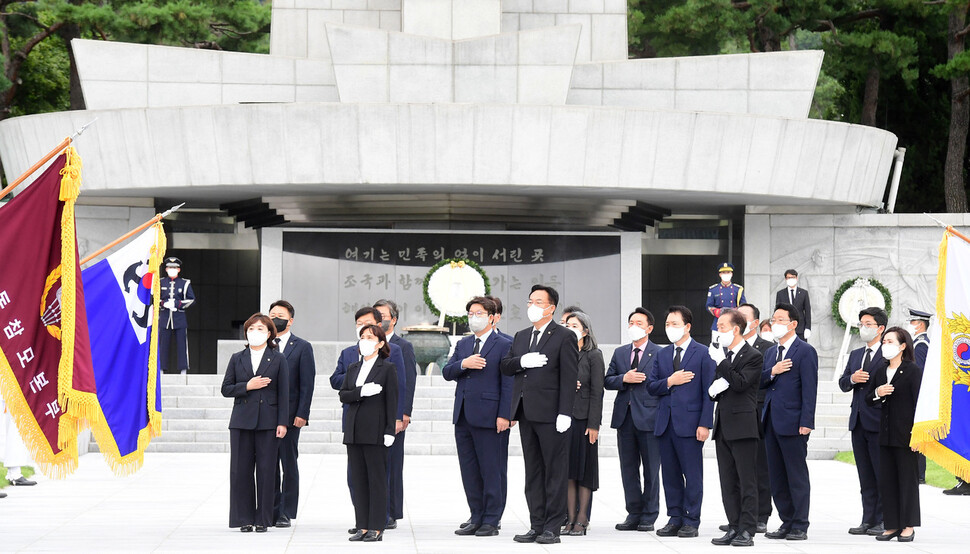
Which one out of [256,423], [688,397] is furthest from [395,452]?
[688,397]

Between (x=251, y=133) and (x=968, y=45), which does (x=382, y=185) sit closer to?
(x=251, y=133)

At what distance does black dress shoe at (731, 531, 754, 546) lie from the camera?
8547 mm

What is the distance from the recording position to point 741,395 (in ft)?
29.2

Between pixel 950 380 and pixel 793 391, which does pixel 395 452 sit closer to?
pixel 793 391

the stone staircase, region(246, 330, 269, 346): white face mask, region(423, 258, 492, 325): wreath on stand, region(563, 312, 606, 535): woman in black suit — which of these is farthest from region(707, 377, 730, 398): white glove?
region(423, 258, 492, 325): wreath on stand

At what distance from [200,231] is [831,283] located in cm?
1292

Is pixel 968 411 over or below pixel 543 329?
below

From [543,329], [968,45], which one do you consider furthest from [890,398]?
[968,45]

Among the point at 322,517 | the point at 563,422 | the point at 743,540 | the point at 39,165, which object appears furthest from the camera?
the point at 322,517

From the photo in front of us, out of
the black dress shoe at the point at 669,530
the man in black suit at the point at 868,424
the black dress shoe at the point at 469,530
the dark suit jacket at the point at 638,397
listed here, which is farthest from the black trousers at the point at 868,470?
the black dress shoe at the point at 469,530

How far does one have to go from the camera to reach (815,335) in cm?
2386

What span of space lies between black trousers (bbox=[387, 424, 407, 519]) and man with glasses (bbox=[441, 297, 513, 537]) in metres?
0.54

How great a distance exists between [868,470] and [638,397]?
183 centimetres

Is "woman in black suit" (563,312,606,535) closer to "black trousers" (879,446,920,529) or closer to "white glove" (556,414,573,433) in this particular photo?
"white glove" (556,414,573,433)
